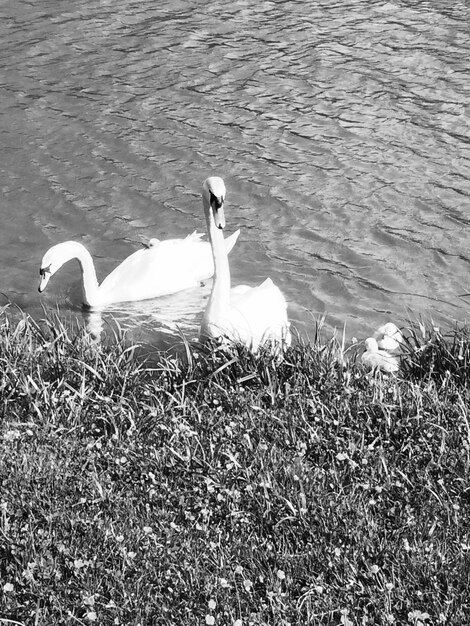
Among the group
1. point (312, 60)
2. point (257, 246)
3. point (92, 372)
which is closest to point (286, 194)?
point (257, 246)

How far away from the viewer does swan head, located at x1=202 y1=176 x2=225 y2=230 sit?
21.9 feet

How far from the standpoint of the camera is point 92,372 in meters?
5.46

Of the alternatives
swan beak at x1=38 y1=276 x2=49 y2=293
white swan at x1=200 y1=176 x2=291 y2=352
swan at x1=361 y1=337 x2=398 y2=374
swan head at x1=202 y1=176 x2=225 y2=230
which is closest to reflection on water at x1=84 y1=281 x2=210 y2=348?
swan beak at x1=38 y1=276 x2=49 y2=293

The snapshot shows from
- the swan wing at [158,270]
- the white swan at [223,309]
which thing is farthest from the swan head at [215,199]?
the swan wing at [158,270]

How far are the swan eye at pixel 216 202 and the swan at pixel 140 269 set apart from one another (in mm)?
1806

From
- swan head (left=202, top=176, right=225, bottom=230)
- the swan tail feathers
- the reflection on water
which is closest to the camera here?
swan head (left=202, top=176, right=225, bottom=230)

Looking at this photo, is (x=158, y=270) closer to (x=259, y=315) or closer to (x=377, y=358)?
(x=259, y=315)

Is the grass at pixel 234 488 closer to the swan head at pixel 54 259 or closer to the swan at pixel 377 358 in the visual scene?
the swan at pixel 377 358

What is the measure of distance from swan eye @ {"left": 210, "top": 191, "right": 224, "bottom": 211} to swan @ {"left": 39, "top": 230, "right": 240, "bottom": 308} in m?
1.81

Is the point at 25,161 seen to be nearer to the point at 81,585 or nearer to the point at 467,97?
the point at 467,97

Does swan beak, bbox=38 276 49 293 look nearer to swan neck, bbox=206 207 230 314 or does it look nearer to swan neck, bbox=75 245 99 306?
swan neck, bbox=75 245 99 306

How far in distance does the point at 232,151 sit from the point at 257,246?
6.45ft

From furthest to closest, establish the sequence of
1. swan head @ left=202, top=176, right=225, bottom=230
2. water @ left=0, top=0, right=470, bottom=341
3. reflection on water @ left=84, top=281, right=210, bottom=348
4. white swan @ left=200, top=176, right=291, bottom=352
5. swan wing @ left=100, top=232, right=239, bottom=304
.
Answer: water @ left=0, top=0, right=470, bottom=341, swan wing @ left=100, top=232, right=239, bottom=304, reflection on water @ left=84, top=281, right=210, bottom=348, swan head @ left=202, top=176, right=225, bottom=230, white swan @ left=200, top=176, right=291, bottom=352

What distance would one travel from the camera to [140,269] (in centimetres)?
845
